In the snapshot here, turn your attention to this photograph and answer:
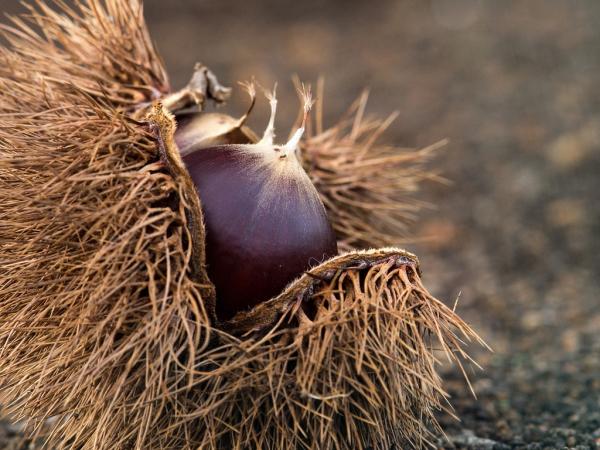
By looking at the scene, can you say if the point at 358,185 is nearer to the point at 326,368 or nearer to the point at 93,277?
the point at 326,368

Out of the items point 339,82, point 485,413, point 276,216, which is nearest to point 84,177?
point 276,216

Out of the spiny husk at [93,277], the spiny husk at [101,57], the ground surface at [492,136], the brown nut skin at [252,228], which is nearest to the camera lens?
the spiny husk at [93,277]

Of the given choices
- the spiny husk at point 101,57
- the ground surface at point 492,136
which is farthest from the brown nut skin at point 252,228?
the ground surface at point 492,136

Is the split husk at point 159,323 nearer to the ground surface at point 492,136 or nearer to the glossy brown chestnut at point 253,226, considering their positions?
the glossy brown chestnut at point 253,226

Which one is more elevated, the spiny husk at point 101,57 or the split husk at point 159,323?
the spiny husk at point 101,57

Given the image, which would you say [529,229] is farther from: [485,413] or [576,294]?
[485,413]

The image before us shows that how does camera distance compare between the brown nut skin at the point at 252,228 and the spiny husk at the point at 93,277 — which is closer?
the spiny husk at the point at 93,277

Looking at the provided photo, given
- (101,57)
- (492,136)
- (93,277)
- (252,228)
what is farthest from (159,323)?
(492,136)

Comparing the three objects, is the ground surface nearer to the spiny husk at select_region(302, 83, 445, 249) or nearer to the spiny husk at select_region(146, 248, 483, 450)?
the spiny husk at select_region(146, 248, 483, 450)
